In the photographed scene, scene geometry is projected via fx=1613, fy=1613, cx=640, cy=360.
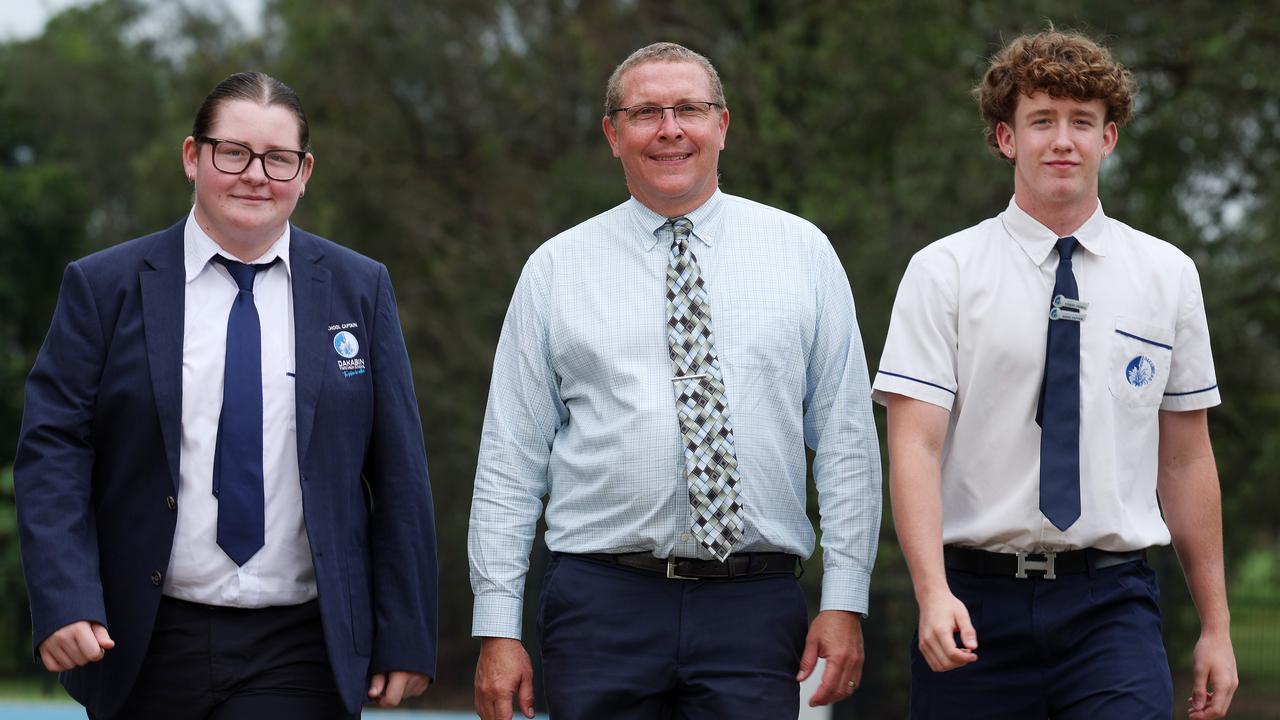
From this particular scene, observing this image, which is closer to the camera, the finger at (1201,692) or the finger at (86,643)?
the finger at (86,643)

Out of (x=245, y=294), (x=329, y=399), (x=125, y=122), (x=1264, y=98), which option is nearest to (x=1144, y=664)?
(x=329, y=399)

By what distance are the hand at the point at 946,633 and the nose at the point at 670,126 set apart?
129 cm

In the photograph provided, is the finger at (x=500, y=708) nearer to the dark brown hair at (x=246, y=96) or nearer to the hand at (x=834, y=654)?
the hand at (x=834, y=654)

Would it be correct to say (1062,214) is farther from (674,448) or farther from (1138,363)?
(674,448)

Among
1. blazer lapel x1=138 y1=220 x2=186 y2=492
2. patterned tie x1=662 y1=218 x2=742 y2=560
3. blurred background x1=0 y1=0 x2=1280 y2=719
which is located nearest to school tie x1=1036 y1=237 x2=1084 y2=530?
patterned tie x1=662 y1=218 x2=742 y2=560

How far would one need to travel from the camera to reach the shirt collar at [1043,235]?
384cm

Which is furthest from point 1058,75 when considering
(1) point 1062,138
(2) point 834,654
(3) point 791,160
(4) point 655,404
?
(3) point 791,160

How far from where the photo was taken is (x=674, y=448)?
12.5 feet

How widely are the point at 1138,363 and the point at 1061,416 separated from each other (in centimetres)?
25

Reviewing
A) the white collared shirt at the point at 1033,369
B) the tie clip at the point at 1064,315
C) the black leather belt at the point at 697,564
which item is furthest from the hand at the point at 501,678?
the tie clip at the point at 1064,315

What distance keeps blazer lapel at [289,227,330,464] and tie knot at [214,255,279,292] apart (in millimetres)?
101

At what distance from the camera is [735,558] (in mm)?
3812

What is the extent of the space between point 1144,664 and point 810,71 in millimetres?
10724

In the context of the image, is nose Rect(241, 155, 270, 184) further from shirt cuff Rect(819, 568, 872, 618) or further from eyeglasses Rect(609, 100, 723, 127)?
shirt cuff Rect(819, 568, 872, 618)
